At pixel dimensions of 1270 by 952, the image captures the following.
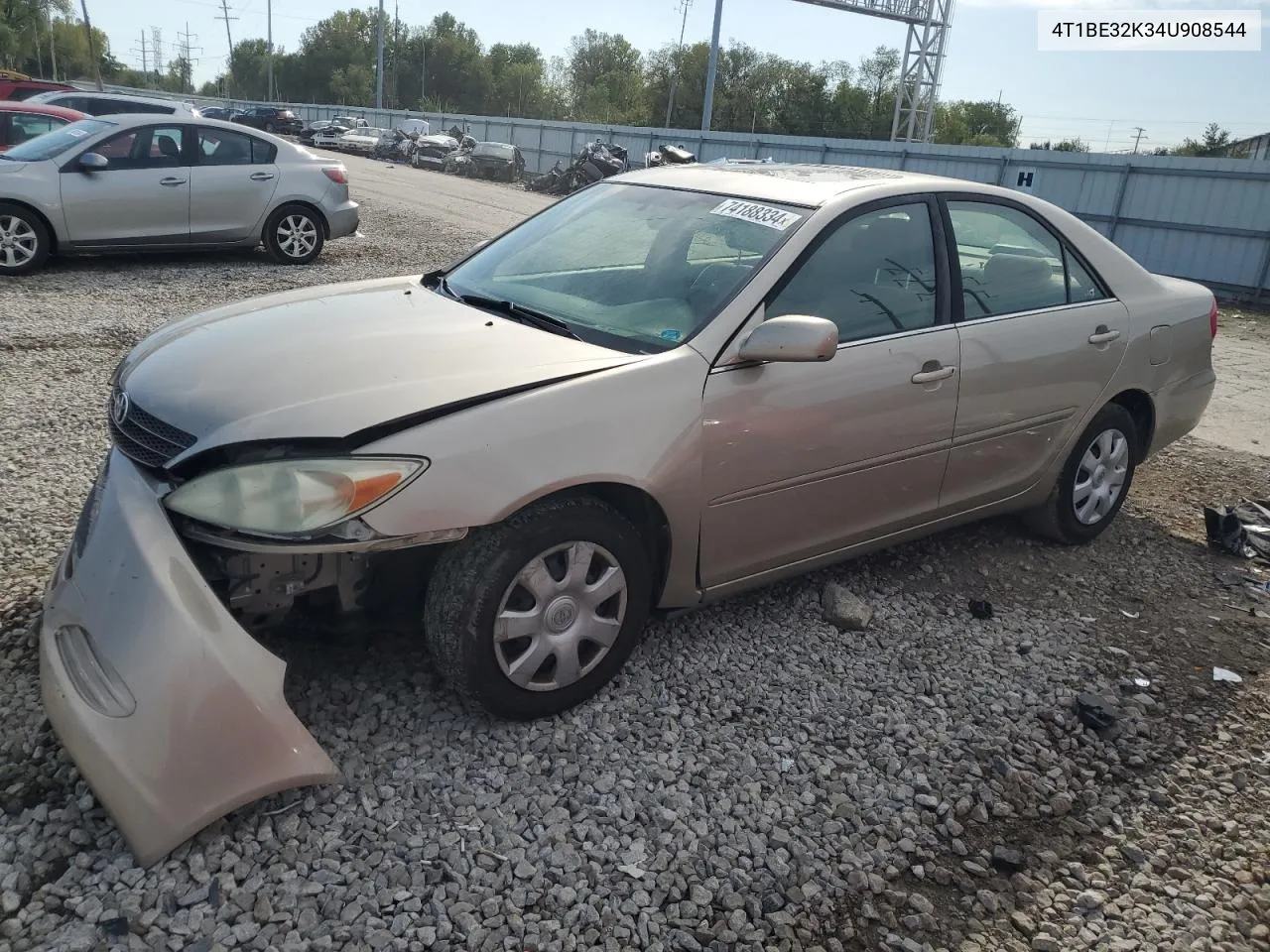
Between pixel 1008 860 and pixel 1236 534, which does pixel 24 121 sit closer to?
pixel 1236 534

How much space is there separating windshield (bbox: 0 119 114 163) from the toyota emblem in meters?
7.71

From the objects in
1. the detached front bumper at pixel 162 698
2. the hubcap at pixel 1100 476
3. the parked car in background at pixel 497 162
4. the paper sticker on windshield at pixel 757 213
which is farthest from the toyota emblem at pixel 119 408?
the parked car in background at pixel 497 162

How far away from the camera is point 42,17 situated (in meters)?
79.4

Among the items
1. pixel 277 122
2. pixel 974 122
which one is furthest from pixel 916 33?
pixel 974 122

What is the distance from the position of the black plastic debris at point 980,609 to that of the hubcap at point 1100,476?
2.97ft

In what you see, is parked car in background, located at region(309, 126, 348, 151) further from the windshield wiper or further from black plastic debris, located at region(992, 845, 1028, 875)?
black plastic debris, located at region(992, 845, 1028, 875)

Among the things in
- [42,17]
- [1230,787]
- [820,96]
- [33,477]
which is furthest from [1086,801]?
[42,17]

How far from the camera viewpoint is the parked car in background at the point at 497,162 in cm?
3142

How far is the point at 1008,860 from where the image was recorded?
2738 millimetres

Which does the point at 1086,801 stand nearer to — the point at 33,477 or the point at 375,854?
the point at 375,854

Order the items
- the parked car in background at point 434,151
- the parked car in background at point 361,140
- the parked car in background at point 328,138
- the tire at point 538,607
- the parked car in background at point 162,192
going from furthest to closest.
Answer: the parked car in background at point 328,138 → the parked car in background at point 361,140 → the parked car in background at point 434,151 → the parked car in background at point 162,192 → the tire at point 538,607

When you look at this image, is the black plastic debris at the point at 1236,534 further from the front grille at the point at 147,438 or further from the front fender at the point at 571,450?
the front grille at the point at 147,438

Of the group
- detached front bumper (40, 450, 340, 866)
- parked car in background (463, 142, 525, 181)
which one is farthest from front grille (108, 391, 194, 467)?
parked car in background (463, 142, 525, 181)

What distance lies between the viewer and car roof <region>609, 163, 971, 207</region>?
3738 millimetres
